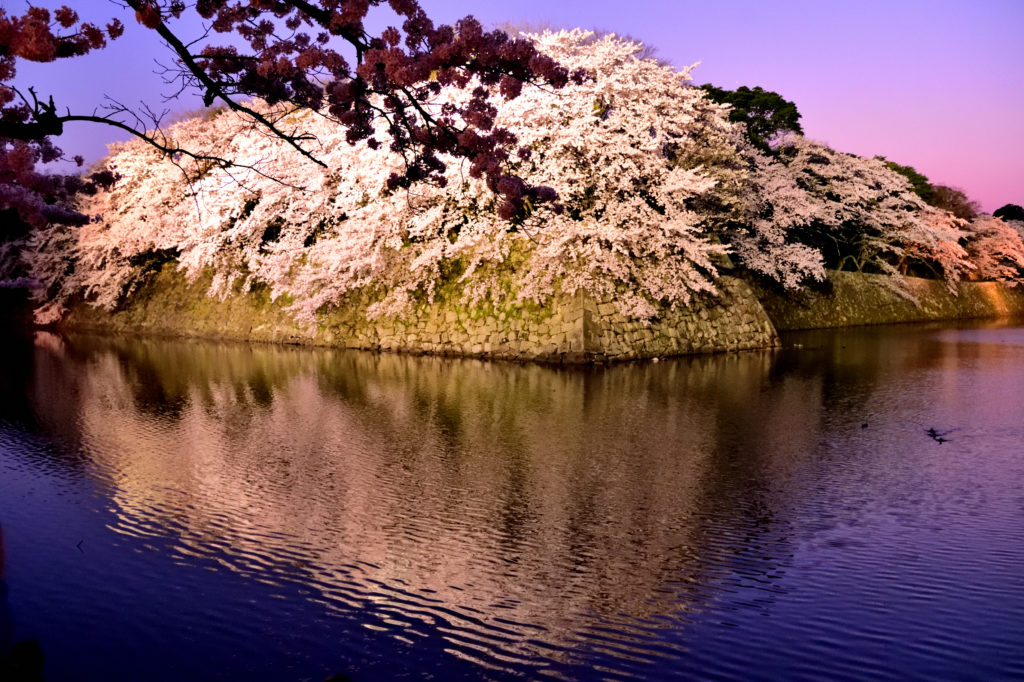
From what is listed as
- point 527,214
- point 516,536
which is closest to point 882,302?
point 527,214

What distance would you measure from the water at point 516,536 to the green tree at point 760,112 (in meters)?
25.2

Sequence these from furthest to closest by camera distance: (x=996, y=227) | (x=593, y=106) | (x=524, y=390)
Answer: (x=996, y=227)
(x=593, y=106)
(x=524, y=390)

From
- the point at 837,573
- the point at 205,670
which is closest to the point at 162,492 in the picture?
the point at 205,670

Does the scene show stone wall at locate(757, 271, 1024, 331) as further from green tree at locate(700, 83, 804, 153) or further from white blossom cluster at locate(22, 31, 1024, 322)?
green tree at locate(700, 83, 804, 153)

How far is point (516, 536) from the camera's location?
6.98 m

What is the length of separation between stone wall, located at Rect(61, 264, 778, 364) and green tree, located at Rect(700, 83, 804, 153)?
14482 millimetres

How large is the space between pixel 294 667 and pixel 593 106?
67.8 feet

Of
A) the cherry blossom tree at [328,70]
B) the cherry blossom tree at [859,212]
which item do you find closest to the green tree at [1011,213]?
the cherry blossom tree at [859,212]

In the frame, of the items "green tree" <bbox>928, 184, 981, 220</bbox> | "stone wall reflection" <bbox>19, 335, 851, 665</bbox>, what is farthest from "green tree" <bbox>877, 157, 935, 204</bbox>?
"stone wall reflection" <bbox>19, 335, 851, 665</bbox>

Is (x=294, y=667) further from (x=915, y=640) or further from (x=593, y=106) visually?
(x=593, y=106)

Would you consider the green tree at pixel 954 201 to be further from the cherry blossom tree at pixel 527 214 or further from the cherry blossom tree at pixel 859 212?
the cherry blossom tree at pixel 527 214

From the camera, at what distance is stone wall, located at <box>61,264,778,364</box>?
20.9 meters

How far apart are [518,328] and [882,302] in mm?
26153

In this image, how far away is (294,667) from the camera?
15.0 ft
